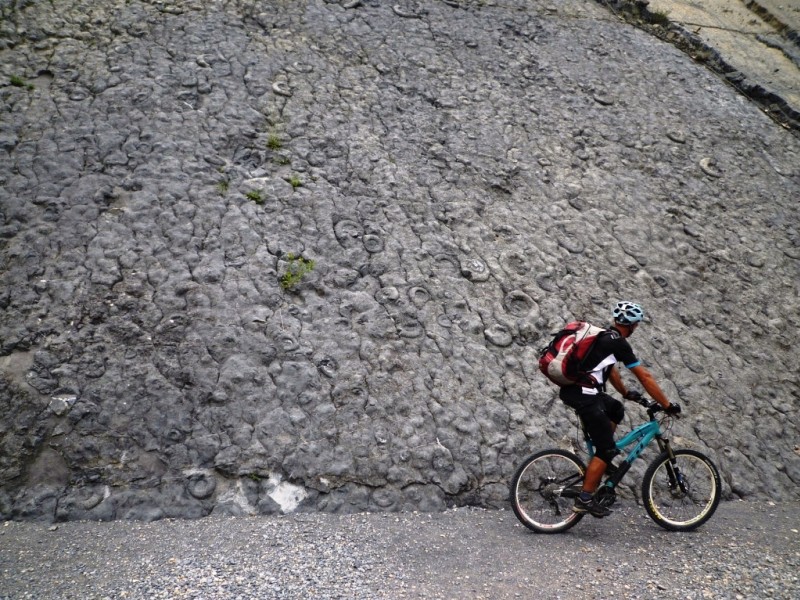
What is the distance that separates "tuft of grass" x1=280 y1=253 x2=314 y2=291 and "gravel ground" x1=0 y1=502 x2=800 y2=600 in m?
2.22

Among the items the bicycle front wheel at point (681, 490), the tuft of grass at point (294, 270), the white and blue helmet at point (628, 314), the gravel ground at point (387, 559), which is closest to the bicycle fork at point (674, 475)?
the bicycle front wheel at point (681, 490)

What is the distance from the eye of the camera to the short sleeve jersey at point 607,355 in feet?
15.3

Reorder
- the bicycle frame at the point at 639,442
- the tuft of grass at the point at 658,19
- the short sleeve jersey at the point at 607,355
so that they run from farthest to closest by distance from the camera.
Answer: the tuft of grass at the point at 658,19
the bicycle frame at the point at 639,442
the short sleeve jersey at the point at 607,355

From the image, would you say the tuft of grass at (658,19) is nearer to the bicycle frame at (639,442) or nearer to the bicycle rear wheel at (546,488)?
the bicycle frame at (639,442)

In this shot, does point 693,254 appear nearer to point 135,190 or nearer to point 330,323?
point 330,323

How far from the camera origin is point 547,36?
413 inches

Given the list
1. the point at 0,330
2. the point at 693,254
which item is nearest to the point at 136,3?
the point at 0,330

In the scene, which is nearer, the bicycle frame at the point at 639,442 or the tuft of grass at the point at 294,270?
the bicycle frame at the point at 639,442

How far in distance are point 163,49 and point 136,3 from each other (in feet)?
3.76

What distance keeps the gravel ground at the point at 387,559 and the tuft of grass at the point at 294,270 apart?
222 centimetres

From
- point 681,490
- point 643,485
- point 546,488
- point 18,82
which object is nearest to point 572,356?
point 546,488

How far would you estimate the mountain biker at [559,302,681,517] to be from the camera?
4707 mm

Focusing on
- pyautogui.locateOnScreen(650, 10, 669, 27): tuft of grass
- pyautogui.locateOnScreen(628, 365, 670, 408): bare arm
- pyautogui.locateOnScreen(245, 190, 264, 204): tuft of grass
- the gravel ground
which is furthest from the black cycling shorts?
pyautogui.locateOnScreen(650, 10, 669, 27): tuft of grass

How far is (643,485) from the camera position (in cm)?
507
